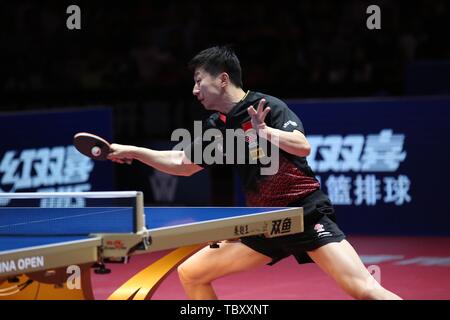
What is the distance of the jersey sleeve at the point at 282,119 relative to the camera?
5.61m

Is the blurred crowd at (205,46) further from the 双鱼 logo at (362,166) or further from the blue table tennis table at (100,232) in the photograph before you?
the blue table tennis table at (100,232)

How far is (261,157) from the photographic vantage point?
5.71m

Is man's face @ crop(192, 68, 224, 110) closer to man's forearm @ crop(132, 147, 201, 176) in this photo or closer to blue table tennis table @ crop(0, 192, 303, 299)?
man's forearm @ crop(132, 147, 201, 176)

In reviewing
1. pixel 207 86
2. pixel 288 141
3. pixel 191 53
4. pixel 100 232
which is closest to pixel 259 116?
pixel 288 141

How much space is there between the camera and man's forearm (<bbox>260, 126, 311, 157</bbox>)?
5.34 meters

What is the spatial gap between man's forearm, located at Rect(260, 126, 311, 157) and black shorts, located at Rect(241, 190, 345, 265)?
0.37 m

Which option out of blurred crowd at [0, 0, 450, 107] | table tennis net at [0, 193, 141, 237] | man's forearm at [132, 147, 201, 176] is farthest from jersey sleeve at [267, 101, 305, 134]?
blurred crowd at [0, 0, 450, 107]

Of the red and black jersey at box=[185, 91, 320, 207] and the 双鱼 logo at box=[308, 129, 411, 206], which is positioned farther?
the 双鱼 logo at box=[308, 129, 411, 206]

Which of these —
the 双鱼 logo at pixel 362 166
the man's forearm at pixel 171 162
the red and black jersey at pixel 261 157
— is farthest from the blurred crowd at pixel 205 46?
the red and black jersey at pixel 261 157

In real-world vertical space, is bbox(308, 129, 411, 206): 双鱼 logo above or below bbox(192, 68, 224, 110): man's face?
below

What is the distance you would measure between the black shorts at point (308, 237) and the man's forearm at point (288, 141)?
368 mm

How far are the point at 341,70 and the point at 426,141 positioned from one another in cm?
301

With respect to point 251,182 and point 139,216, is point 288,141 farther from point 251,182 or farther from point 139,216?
point 139,216

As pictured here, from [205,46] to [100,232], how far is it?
29.4 ft
